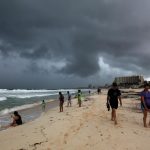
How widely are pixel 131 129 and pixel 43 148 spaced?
4.38m

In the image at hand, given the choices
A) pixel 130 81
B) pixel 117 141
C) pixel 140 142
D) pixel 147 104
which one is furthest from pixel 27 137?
pixel 130 81

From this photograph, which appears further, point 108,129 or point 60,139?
point 108,129

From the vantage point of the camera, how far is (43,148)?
29.5ft

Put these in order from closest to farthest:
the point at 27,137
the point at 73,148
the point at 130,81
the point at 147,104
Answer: the point at 73,148, the point at 27,137, the point at 147,104, the point at 130,81

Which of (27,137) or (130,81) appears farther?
(130,81)

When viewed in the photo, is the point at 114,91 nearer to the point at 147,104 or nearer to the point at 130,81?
the point at 147,104

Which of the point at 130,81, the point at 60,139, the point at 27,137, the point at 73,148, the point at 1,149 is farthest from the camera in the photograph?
the point at 130,81

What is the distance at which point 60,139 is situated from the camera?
10.1m

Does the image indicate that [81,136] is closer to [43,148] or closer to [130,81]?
[43,148]

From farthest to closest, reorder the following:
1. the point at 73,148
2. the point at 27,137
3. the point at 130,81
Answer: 1. the point at 130,81
2. the point at 27,137
3. the point at 73,148

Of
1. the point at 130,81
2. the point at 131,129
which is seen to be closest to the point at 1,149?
the point at 131,129

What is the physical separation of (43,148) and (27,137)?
2.41 metres

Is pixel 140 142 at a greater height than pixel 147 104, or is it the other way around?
pixel 147 104

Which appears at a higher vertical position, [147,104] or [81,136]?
[147,104]
